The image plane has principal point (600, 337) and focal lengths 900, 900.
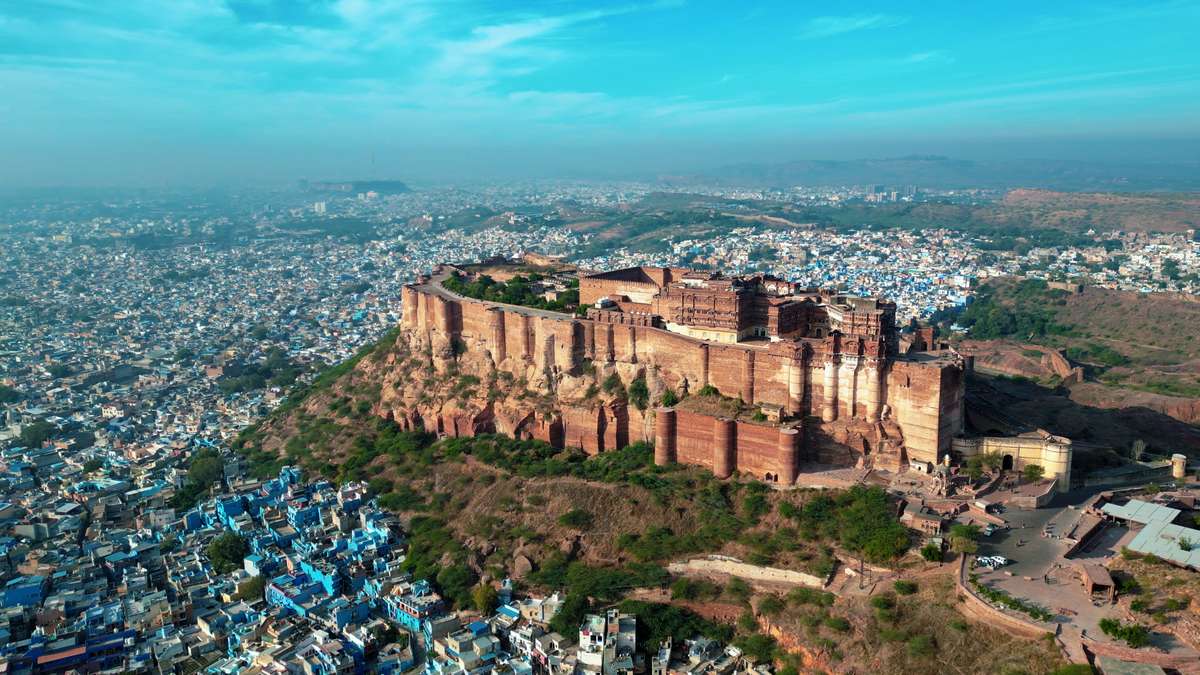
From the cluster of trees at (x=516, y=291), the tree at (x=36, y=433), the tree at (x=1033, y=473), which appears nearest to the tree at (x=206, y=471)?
the tree at (x=36, y=433)

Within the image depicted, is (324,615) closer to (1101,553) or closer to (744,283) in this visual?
(744,283)

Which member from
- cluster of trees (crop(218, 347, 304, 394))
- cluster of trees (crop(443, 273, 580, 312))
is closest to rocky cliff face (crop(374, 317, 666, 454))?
cluster of trees (crop(443, 273, 580, 312))

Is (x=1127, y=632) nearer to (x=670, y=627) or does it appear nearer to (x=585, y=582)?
(x=670, y=627)

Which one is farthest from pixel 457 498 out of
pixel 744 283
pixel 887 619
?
pixel 887 619

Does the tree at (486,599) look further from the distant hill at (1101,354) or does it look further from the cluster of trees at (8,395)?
the cluster of trees at (8,395)

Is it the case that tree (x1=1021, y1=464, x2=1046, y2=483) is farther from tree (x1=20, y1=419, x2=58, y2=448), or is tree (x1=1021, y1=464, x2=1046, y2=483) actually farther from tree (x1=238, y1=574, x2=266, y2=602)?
tree (x1=20, y1=419, x2=58, y2=448)

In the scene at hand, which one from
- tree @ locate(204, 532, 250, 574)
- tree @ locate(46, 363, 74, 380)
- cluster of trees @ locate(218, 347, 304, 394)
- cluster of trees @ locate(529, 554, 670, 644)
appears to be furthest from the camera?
tree @ locate(46, 363, 74, 380)
